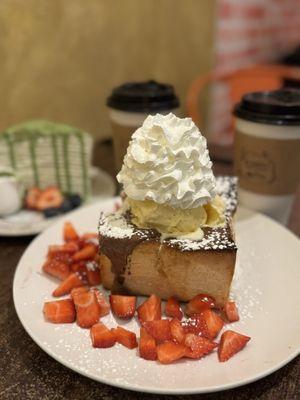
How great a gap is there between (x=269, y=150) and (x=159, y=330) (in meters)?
0.76

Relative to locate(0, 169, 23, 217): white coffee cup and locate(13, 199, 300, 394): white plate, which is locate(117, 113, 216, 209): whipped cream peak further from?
locate(0, 169, 23, 217): white coffee cup

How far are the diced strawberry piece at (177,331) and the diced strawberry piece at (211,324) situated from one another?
0.05m

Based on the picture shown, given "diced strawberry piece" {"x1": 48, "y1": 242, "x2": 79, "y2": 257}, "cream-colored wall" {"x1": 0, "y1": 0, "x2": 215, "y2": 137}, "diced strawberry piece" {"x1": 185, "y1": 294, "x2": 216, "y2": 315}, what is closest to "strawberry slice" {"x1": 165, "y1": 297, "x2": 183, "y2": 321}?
"diced strawberry piece" {"x1": 185, "y1": 294, "x2": 216, "y2": 315}

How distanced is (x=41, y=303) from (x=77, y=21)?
163cm

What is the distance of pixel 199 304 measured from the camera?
1.00 m

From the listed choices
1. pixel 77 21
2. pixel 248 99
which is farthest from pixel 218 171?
pixel 77 21

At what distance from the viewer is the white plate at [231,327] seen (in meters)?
0.78

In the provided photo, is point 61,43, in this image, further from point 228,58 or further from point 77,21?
point 228,58

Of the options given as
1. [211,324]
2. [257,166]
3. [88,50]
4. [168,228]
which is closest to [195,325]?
[211,324]

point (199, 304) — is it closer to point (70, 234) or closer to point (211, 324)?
point (211, 324)

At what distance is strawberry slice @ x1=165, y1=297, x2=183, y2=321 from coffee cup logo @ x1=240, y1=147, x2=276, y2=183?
63cm

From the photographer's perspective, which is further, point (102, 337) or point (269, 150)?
point (269, 150)

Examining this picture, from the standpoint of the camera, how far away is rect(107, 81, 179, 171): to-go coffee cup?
1469 mm

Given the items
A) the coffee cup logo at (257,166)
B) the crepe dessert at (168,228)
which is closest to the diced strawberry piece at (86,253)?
the crepe dessert at (168,228)
